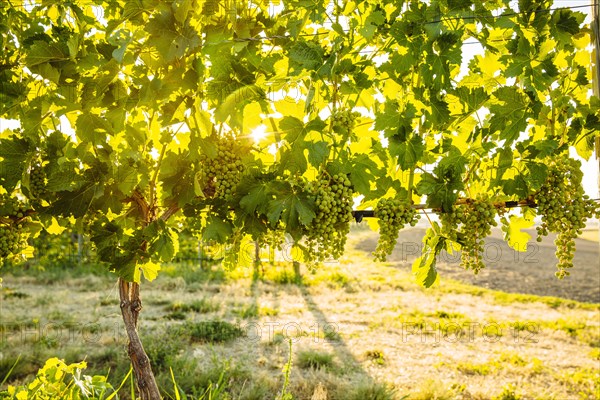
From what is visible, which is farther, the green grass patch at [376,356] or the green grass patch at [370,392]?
the green grass patch at [376,356]

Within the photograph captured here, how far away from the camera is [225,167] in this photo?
196cm

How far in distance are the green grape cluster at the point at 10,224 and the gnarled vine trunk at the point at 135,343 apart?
0.46 meters

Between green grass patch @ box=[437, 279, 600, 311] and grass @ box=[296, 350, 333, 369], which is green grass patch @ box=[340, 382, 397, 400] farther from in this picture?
green grass patch @ box=[437, 279, 600, 311]

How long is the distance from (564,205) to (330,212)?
31.6 inches

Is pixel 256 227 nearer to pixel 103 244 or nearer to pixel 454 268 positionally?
pixel 103 244

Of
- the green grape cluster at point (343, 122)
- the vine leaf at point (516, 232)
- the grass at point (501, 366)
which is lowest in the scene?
the grass at point (501, 366)

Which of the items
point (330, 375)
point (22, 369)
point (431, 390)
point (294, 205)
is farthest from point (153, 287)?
point (294, 205)

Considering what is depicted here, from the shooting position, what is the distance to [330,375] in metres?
4.62

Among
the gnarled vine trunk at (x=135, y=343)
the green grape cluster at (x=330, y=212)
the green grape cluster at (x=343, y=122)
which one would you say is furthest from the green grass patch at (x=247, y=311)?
the green grape cluster at (x=343, y=122)

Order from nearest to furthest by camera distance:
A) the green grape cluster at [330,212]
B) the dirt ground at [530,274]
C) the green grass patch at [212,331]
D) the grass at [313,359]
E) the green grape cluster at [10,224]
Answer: the green grape cluster at [330,212], the green grape cluster at [10,224], the grass at [313,359], the green grass patch at [212,331], the dirt ground at [530,274]

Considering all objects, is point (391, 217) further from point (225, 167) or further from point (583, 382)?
point (583, 382)

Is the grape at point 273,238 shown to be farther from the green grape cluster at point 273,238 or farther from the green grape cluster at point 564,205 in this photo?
the green grape cluster at point 564,205

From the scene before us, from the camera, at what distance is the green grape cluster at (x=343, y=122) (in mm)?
1869

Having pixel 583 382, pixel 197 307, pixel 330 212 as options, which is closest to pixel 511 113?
pixel 330 212
